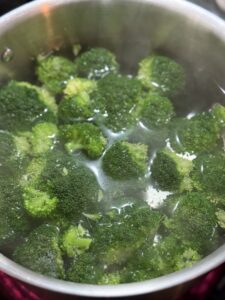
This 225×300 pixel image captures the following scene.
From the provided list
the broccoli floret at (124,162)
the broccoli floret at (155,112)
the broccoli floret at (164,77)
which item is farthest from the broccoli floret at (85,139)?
the broccoli floret at (164,77)

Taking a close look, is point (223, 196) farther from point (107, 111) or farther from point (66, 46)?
point (66, 46)

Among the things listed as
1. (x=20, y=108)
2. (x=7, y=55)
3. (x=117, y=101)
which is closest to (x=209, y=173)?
(x=117, y=101)

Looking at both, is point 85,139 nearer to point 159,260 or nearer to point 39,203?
point 39,203

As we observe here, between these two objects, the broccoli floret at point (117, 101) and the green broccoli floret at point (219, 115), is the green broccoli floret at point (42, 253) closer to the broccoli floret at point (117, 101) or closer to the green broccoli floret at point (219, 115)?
the broccoli floret at point (117, 101)

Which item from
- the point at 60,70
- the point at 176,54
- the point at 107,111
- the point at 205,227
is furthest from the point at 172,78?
the point at 205,227

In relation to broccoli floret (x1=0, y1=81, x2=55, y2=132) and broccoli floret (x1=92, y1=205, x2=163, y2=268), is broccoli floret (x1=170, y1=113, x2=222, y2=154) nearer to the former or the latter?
broccoli floret (x1=92, y1=205, x2=163, y2=268)
